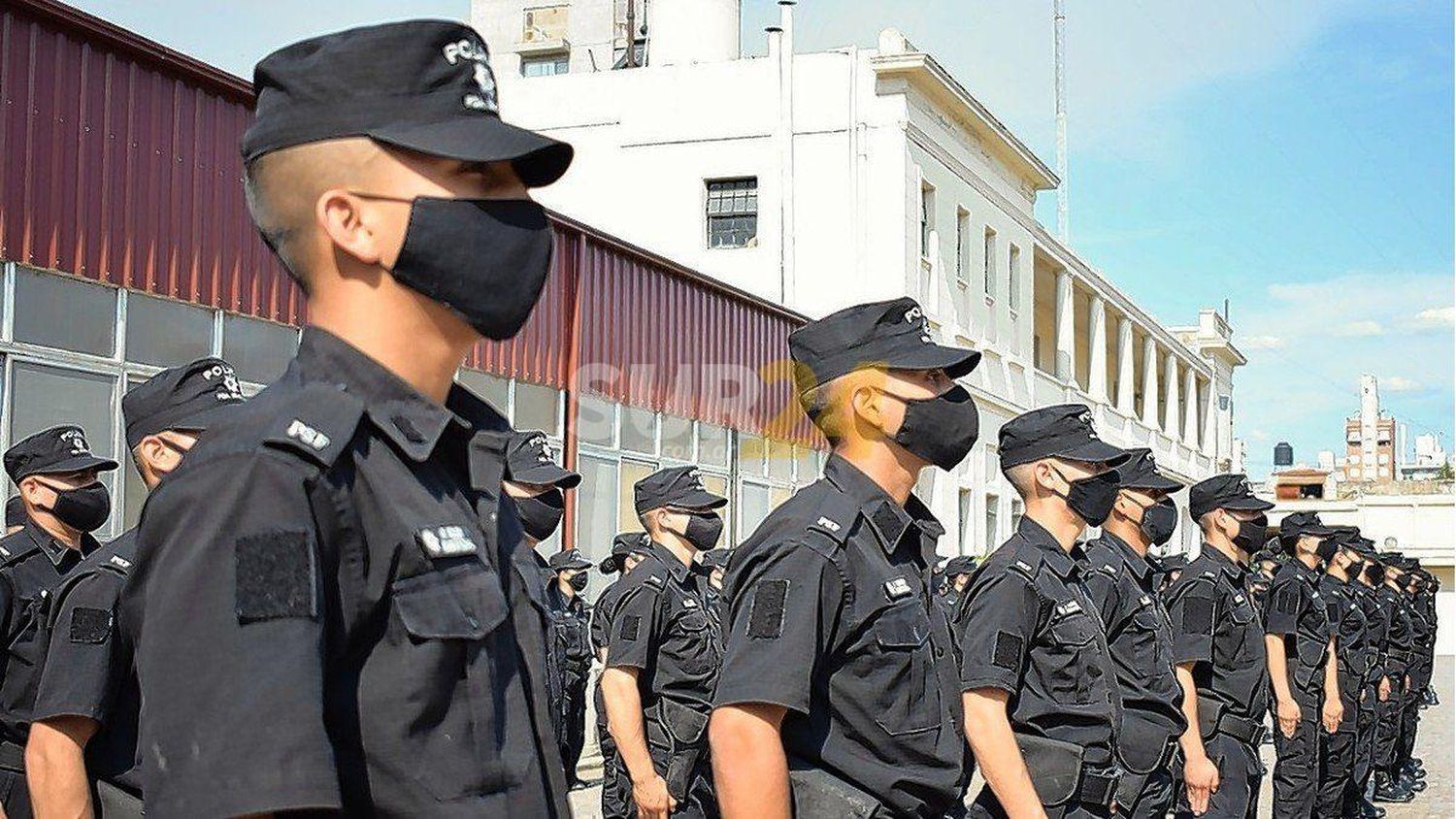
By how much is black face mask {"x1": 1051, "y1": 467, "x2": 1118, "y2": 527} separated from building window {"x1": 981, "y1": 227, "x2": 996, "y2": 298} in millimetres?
27030

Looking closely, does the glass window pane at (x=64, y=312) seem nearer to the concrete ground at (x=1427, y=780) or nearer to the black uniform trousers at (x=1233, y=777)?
the concrete ground at (x=1427, y=780)

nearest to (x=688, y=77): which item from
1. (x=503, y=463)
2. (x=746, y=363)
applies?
(x=746, y=363)

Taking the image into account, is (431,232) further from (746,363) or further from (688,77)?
(688,77)

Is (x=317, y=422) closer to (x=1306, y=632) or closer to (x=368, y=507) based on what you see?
(x=368, y=507)

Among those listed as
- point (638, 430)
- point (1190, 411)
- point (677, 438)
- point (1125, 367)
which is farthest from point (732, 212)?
point (1190, 411)

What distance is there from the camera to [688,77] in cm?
3041

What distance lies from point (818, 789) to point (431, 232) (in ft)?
7.37

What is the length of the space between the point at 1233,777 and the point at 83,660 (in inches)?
247

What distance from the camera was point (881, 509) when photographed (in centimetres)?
424

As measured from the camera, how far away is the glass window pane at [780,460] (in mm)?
23344

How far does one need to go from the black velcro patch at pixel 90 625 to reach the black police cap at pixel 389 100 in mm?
2579

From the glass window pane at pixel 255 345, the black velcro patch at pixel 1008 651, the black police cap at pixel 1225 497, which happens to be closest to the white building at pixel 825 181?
the glass window pane at pixel 255 345

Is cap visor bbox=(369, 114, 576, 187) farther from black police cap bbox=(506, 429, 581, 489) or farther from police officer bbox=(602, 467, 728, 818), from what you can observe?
police officer bbox=(602, 467, 728, 818)

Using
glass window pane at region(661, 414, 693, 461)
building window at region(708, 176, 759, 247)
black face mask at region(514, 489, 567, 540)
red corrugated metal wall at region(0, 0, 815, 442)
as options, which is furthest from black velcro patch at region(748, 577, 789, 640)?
building window at region(708, 176, 759, 247)
